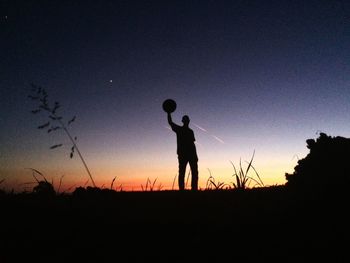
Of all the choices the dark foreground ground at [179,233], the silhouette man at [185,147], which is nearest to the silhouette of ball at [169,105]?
the silhouette man at [185,147]

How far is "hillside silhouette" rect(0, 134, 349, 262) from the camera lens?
2.33 m

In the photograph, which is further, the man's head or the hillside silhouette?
the man's head

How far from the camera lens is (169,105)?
10.5 metres

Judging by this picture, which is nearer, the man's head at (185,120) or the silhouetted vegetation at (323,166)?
the silhouetted vegetation at (323,166)

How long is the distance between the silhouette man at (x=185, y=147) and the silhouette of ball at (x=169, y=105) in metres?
0.18

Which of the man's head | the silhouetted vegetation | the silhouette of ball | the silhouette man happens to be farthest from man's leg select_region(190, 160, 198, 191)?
the silhouetted vegetation

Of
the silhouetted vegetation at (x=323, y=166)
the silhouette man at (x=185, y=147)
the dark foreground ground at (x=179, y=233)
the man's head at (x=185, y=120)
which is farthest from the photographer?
the man's head at (x=185, y=120)

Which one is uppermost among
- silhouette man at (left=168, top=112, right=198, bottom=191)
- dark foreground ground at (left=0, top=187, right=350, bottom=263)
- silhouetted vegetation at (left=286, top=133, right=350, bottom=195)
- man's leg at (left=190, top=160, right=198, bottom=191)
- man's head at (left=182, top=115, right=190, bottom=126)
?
man's head at (left=182, top=115, right=190, bottom=126)

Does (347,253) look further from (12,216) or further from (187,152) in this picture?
(187,152)

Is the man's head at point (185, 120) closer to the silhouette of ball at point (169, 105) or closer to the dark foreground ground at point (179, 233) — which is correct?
the silhouette of ball at point (169, 105)

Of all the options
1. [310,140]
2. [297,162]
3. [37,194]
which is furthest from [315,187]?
[37,194]

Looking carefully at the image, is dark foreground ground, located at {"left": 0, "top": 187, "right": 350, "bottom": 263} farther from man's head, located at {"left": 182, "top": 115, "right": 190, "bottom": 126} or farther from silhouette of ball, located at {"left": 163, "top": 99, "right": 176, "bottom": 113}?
silhouette of ball, located at {"left": 163, "top": 99, "right": 176, "bottom": 113}

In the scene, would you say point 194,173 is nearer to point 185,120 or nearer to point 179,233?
point 185,120

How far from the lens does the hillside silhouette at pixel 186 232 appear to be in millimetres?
2334
